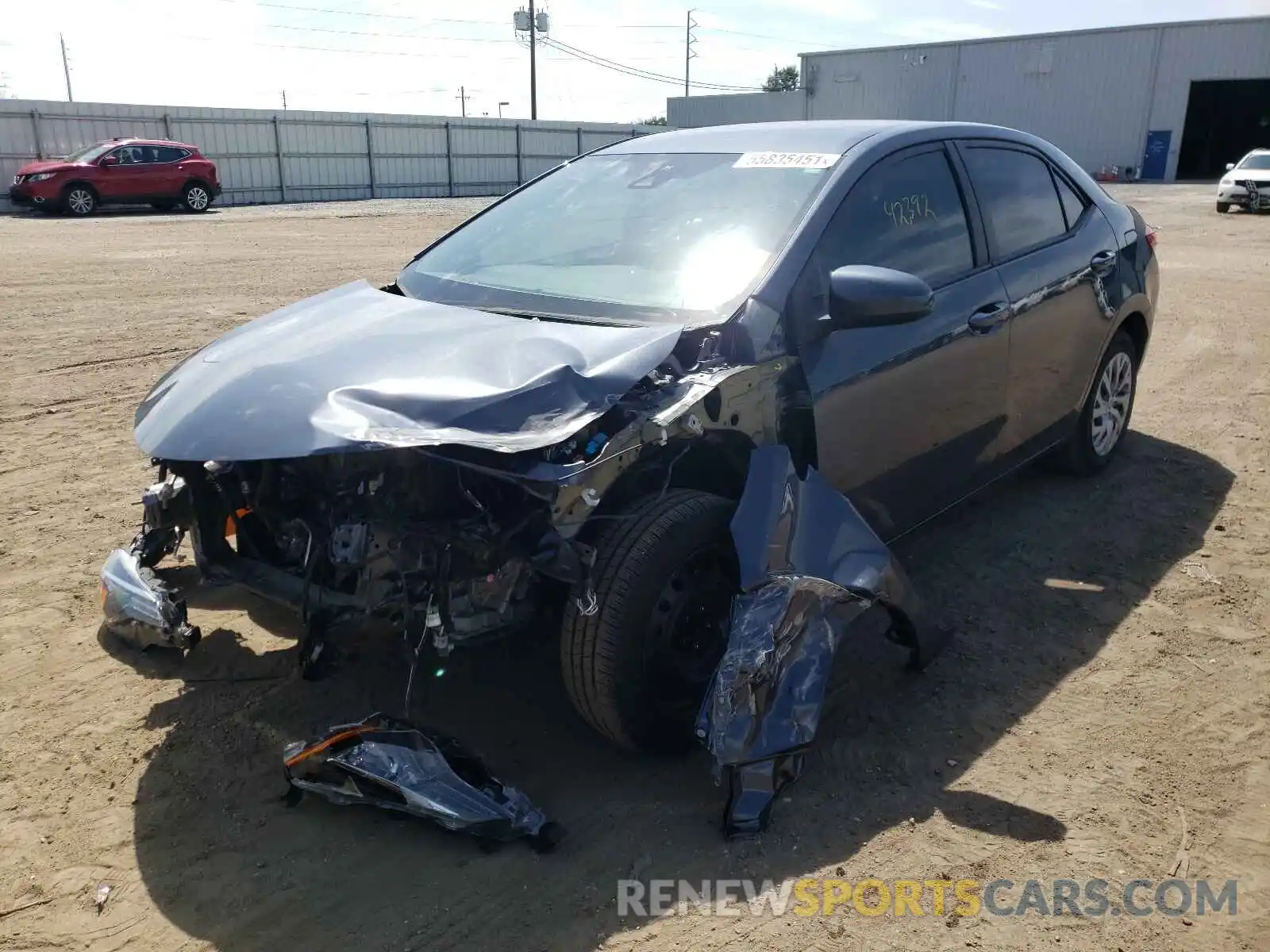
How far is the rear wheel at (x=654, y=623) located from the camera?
274cm

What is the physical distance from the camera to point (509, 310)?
3.41 meters

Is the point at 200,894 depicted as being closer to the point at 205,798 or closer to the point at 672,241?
the point at 205,798

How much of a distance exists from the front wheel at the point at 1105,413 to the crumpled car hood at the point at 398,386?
3.05 metres

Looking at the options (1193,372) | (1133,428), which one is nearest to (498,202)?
(1133,428)

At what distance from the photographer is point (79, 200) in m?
21.2

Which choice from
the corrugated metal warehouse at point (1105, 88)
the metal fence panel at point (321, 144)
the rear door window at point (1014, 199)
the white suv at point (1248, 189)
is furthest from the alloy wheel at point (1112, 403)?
the corrugated metal warehouse at point (1105, 88)

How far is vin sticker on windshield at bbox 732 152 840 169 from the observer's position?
12.0 feet

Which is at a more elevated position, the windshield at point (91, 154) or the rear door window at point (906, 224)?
the rear door window at point (906, 224)

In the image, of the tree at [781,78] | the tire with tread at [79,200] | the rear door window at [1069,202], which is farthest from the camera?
the tree at [781,78]

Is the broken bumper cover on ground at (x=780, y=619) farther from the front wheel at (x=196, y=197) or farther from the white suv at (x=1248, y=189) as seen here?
the white suv at (x=1248, y=189)

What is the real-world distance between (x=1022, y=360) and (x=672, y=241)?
1.73 metres

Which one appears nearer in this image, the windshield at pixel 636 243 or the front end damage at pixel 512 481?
the front end damage at pixel 512 481

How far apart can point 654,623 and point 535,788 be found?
2.09ft

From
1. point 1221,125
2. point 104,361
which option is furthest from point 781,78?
point 104,361
